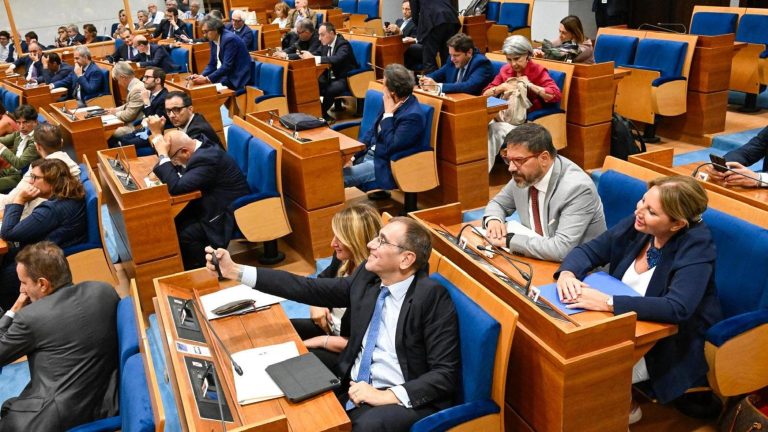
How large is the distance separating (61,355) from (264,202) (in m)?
1.68

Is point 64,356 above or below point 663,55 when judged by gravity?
below

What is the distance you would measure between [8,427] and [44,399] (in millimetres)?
158

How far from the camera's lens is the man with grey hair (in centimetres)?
411

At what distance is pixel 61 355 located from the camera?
232 centimetres

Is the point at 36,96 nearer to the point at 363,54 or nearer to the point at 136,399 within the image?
the point at 363,54

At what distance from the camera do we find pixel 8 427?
2332 millimetres

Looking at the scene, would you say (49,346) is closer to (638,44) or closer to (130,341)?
(130,341)

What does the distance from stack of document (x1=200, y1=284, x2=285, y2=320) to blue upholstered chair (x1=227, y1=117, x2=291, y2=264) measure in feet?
4.39

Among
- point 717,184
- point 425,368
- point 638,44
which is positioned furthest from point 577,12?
point 425,368

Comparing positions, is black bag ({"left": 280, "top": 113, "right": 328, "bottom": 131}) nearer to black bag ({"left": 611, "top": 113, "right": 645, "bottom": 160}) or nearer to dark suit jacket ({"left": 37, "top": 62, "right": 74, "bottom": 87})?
black bag ({"left": 611, "top": 113, "right": 645, "bottom": 160})

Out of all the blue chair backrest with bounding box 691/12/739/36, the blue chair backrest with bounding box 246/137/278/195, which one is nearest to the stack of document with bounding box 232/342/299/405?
the blue chair backrest with bounding box 246/137/278/195

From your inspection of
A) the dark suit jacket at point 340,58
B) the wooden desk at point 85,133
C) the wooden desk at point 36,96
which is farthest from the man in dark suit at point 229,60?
the wooden desk at point 36,96

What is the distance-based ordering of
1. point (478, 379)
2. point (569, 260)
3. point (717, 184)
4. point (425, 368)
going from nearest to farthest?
point (478, 379) < point (425, 368) < point (569, 260) < point (717, 184)

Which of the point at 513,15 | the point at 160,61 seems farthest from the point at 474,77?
the point at 160,61
